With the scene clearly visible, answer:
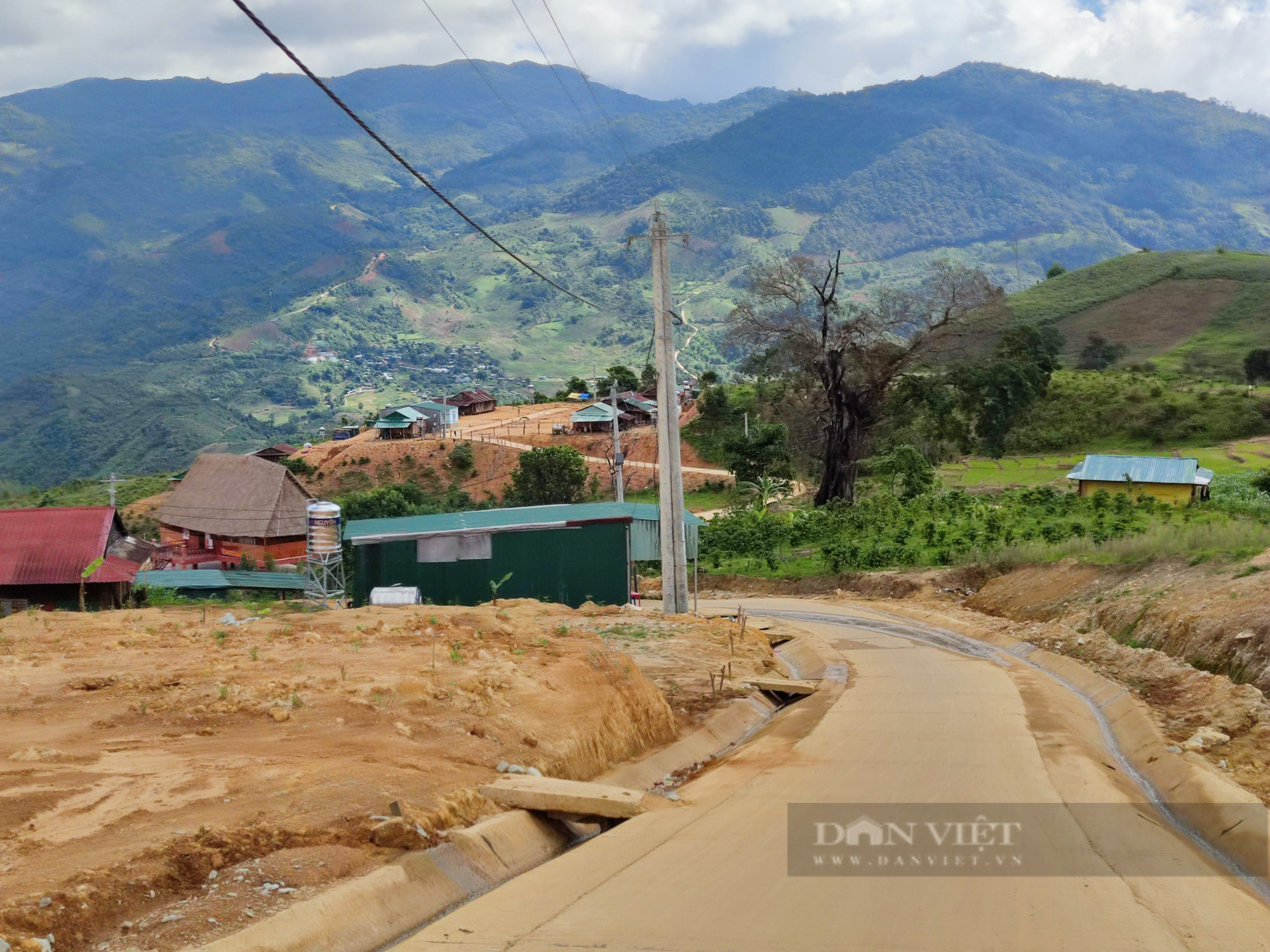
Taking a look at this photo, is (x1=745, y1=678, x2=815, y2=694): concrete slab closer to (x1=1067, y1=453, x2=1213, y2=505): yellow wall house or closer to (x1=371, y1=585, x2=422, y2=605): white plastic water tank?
(x1=371, y1=585, x2=422, y2=605): white plastic water tank

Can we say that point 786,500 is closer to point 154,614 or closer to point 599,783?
point 154,614

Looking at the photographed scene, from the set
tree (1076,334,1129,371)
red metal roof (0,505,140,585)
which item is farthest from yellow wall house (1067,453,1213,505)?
tree (1076,334,1129,371)

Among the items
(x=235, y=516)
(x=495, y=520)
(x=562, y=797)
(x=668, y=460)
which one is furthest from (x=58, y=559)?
(x=562, y=797)

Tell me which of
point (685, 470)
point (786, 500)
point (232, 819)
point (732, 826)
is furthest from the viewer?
point (685, 470)

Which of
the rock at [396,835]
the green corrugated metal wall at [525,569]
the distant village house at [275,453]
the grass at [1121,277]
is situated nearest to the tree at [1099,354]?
the grass at [1121,277]

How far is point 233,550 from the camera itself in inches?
2461

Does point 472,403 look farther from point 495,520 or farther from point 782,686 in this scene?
point 782,686

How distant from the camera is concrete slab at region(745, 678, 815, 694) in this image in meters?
16.6

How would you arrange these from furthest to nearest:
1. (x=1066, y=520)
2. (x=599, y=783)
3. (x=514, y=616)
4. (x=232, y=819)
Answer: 1. (x=1066, y=520)
2. (x=514, y=616)
3. (x=599, y=783)
4. (x=232, y=819)

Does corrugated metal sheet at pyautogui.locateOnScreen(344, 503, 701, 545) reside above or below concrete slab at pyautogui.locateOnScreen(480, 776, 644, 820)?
above

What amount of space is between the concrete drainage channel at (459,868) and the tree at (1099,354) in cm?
9274

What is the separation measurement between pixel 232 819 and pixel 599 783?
12.8ft

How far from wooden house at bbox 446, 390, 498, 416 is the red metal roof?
77.5 meters

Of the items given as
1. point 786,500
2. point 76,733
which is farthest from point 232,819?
point 786,500
